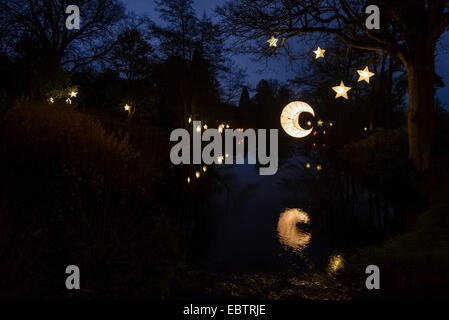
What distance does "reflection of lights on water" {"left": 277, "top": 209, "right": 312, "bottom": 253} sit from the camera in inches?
188

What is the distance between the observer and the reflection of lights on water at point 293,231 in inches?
188

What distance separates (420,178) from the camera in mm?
7637

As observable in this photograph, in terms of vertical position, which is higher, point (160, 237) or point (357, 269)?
point (160, 237)

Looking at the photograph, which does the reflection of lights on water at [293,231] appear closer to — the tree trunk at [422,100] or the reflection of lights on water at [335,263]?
the reflection of lights on water at [335,263]

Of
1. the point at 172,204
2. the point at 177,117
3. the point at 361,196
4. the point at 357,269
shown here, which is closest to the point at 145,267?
the point at 357,269

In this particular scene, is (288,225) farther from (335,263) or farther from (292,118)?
(292,118)

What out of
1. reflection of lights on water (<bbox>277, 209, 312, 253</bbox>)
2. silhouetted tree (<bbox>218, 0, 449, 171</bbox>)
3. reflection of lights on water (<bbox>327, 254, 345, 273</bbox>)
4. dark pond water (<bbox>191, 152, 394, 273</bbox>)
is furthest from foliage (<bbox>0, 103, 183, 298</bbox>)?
silhouetted tree (<bbox>218, 0, 449, 171</bbox>)

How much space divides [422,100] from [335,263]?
6.14 meters

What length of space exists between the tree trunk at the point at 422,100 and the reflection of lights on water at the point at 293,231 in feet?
13.8

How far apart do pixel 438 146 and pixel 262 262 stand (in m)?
7.42

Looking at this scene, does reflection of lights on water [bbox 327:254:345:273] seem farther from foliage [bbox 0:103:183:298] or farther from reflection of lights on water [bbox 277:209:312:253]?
foliage [bbox 0:103:183:298]

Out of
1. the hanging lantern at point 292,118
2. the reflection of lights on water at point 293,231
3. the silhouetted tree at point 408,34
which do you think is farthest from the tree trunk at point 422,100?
the reflection of lights on water at point 293,231
